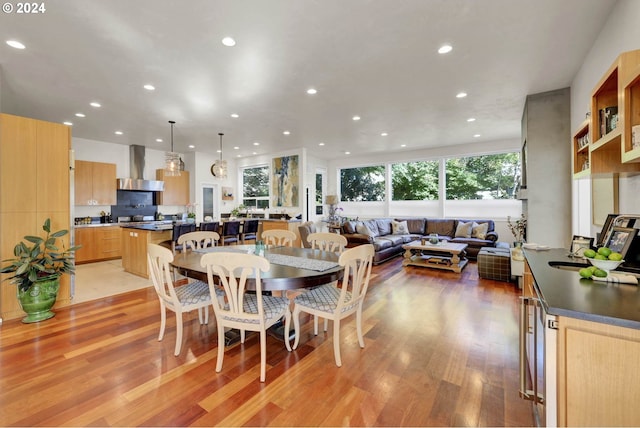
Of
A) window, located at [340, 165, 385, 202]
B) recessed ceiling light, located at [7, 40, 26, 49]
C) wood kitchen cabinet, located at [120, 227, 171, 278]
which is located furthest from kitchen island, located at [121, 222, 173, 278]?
window, located at [340, 165, 385, 202]

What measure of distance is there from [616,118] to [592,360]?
1.36 m

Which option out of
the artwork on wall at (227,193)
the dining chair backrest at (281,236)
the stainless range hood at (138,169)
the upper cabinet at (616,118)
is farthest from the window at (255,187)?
the upper cabinet at (616,118)

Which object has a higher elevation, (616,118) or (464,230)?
(616,118)

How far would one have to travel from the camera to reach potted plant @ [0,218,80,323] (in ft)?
9.52

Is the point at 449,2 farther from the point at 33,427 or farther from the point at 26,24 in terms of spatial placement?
the point at 33,427

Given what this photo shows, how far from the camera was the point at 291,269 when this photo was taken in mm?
2266

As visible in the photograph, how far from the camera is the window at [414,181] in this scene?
26.7ft

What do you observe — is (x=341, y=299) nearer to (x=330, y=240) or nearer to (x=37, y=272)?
(x=330, y=240)

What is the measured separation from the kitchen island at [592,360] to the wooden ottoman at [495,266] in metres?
3.67

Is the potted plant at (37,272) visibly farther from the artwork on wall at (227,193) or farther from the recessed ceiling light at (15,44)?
the artwork on wall at (227,193)

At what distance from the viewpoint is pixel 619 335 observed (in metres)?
1.01

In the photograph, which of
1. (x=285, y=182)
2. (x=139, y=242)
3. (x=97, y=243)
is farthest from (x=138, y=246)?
(x=285, y=182)

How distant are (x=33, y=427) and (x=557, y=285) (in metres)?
3.00

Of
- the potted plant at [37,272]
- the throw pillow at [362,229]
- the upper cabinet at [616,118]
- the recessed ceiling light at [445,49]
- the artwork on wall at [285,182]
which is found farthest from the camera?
the artwork on wall at [285,182]
